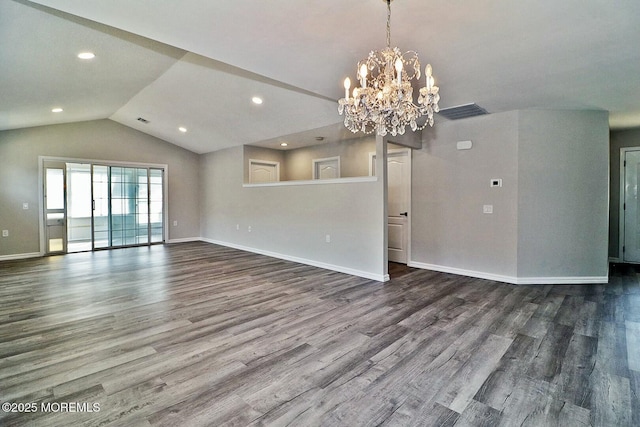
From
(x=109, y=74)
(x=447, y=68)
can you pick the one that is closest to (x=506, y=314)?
(x=447, y=68)

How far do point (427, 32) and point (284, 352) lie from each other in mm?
2912

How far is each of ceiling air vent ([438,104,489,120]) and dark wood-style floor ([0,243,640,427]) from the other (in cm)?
246

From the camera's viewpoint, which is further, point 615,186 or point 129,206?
point 129,206

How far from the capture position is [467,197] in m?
4.72

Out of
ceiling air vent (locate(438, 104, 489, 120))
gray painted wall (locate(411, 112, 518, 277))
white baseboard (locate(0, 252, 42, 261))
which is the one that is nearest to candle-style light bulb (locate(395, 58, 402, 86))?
ceiling air vent (locate(438, 104, 489, 120))

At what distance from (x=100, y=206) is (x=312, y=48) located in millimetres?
6978

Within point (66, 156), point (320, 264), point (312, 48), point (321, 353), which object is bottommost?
point (321, 353)

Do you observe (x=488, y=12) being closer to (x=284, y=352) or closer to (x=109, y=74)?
(x=284, y=352)

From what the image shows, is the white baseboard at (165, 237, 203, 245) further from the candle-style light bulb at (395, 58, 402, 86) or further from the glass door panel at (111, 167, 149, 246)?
the candle-style light bulb at (395, 58, 402, 86)

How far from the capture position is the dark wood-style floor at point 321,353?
1771mm

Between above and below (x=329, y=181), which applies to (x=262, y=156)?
above

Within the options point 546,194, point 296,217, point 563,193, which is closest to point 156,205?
point 296,217

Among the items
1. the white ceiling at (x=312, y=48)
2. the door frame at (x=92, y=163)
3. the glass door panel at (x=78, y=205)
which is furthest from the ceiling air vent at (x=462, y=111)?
the glass door panel at (x=78, y=205)

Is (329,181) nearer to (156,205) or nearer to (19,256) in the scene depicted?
(156,205)
